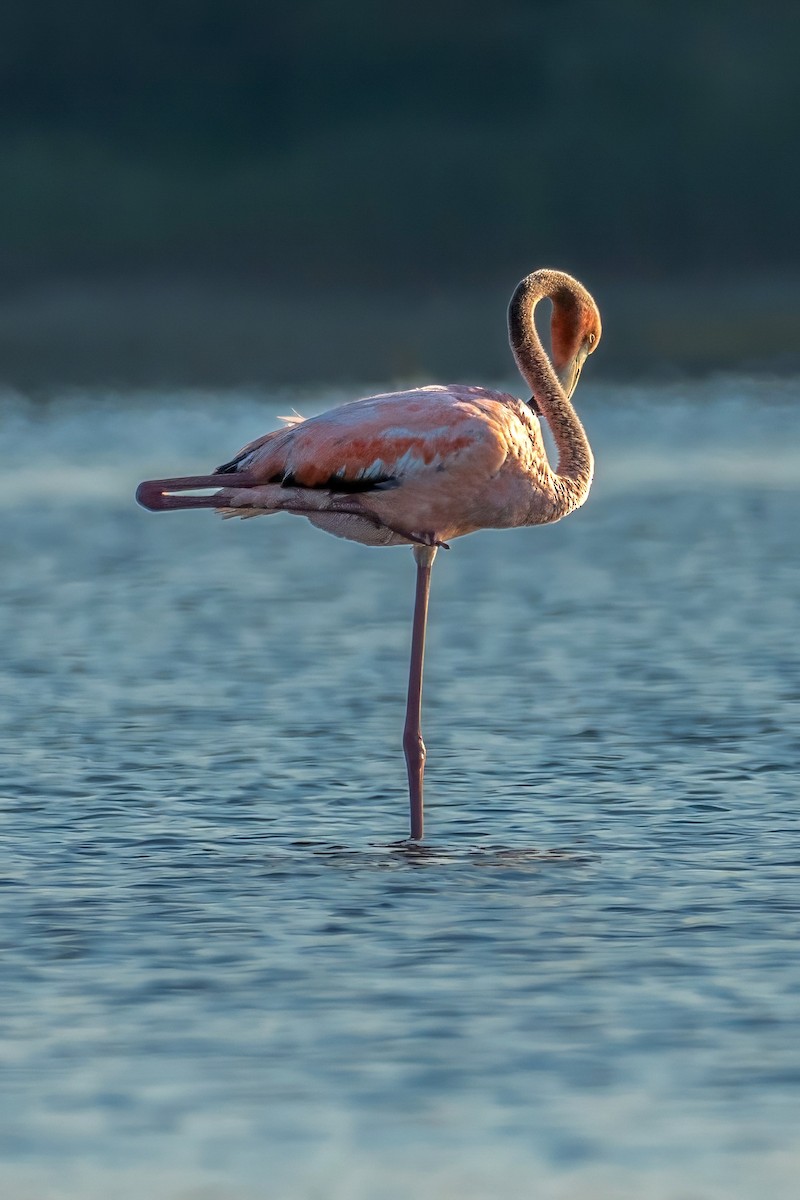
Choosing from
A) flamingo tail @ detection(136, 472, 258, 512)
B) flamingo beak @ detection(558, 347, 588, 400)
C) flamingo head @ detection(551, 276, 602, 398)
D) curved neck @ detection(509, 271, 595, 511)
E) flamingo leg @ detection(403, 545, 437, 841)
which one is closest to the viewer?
flamingo tail @ detection(136, 472, 258, 512)

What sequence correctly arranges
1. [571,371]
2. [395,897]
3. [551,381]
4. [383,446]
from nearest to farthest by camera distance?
[395,897] → [383,446] → [551,381] → [571,371]

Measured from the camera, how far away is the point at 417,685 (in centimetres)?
938

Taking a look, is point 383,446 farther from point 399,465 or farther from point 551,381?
point 551,381

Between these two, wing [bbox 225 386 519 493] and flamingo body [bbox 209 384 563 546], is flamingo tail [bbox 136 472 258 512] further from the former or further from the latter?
wing [bbox 225 386 519 493]

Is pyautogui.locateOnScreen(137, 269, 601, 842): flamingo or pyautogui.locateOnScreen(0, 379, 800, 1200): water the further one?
pyautogui.locateOnScreen(137, 269, 601, 842): flamingo

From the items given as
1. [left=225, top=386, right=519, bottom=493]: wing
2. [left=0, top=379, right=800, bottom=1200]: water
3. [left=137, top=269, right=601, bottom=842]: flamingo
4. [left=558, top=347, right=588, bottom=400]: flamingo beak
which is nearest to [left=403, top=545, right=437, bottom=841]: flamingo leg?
[left=137, top=269, right=601, bottom=842]: flamingo

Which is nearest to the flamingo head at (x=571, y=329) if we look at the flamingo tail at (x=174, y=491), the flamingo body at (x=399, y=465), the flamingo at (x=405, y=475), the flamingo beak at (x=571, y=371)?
the flamingo beak at (x=571, y=371)

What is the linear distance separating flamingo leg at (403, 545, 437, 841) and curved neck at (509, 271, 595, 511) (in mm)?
604

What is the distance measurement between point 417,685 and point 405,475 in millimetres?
1135

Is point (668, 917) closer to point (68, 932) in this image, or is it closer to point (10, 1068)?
point (68, 932)

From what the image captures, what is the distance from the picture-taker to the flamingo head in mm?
9398

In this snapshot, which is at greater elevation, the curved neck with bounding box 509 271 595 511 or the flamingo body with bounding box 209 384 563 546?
the curved neck with bounding box 509 271 595 511

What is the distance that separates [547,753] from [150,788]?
1.84m

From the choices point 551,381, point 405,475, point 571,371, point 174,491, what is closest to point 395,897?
point 405,475
